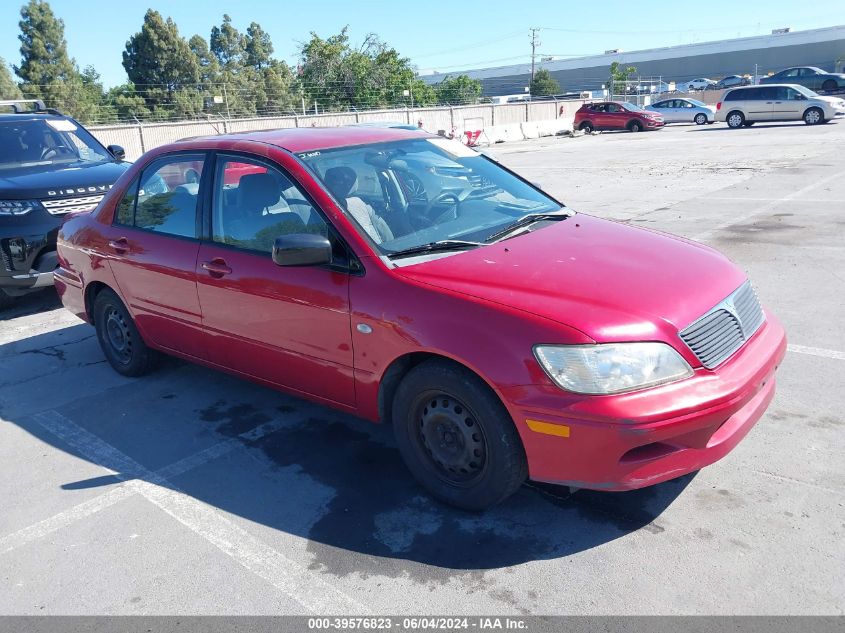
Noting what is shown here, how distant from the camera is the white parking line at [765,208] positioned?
917 centimetres

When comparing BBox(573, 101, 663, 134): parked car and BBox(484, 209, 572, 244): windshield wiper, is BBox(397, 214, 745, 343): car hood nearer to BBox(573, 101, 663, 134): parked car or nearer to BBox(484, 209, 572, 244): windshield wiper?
BBox(484, 209, 572, 244): windshield wiper

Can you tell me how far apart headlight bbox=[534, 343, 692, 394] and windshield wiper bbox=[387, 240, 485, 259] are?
94 cm

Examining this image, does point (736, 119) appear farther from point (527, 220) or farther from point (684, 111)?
point (527, 220)

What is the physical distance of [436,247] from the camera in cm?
367

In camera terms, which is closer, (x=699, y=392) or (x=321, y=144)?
(x=699, y=392)

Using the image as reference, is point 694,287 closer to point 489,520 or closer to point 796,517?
point 796,517

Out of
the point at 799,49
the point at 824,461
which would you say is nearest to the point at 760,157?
the point at 824,461

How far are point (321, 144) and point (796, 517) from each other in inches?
123

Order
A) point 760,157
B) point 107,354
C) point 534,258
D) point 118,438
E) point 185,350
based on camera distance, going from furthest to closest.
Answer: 1. point 760,157
2. point 107,354
3. point 185,350
4. point 118,438
5. point 534,258

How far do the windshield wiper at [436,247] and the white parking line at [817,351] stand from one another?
2647 mm

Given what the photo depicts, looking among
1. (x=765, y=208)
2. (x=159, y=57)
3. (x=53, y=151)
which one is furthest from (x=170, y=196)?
(x=159, y=57)

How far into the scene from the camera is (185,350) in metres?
4.79

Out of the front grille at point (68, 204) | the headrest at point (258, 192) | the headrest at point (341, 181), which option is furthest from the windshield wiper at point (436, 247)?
the front grille at point (68, 204)

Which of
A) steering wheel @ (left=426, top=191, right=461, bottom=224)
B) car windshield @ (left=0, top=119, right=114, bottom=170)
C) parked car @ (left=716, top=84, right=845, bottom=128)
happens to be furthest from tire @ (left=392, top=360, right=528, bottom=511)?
parked car @ (left=716, top=84, right=845, bottom=128)
